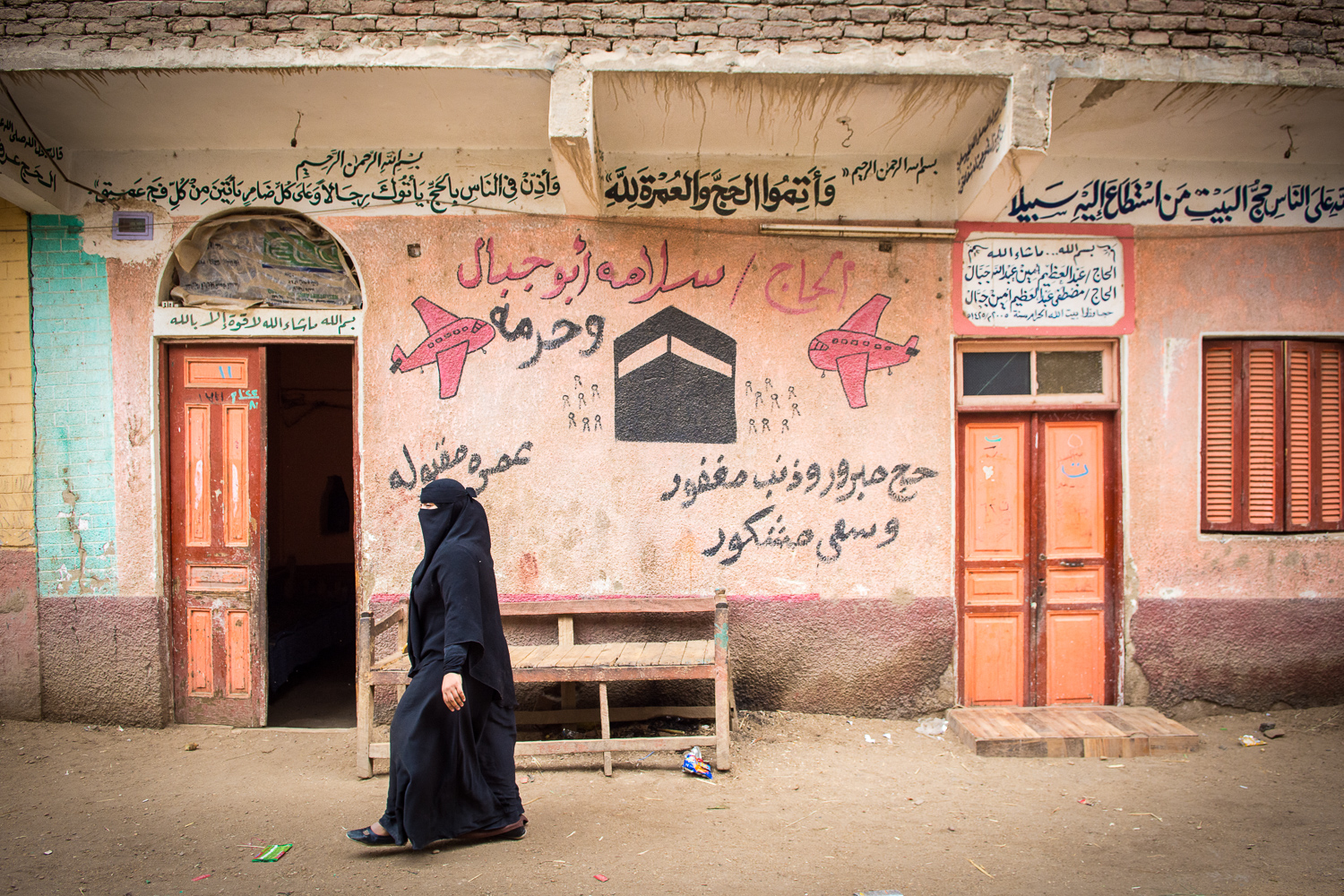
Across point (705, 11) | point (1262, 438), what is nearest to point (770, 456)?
point (705, 11)

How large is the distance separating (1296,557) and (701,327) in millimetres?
4203

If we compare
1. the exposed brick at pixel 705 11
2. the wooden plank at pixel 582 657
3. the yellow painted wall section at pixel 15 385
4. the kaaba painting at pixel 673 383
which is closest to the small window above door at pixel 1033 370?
the kaaba painting at pixel 673 383

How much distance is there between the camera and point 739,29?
412cm

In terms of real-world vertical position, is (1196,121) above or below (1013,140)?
above

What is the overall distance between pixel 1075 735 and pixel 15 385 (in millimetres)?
6913

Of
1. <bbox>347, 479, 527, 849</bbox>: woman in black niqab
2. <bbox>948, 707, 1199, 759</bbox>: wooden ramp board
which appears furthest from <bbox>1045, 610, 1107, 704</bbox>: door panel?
<bbox>347, 479, 527, 849</bbox>: woman in black niqab

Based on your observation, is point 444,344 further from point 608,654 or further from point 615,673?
point 615,673

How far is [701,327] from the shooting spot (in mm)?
4750

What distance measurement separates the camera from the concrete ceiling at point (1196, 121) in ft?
13.8

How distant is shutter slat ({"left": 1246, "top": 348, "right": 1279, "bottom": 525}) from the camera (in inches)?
191

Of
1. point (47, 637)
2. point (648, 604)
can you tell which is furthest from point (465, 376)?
point (47, 637)

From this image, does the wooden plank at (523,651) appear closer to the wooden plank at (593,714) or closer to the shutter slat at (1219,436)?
the wooden plank at (593,714)

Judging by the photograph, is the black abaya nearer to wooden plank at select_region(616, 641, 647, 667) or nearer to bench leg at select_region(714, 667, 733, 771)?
wooden plank at select_region(616, 641, 647, 667)

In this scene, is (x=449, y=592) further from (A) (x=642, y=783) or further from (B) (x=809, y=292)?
(B) (x=809, y=292)
